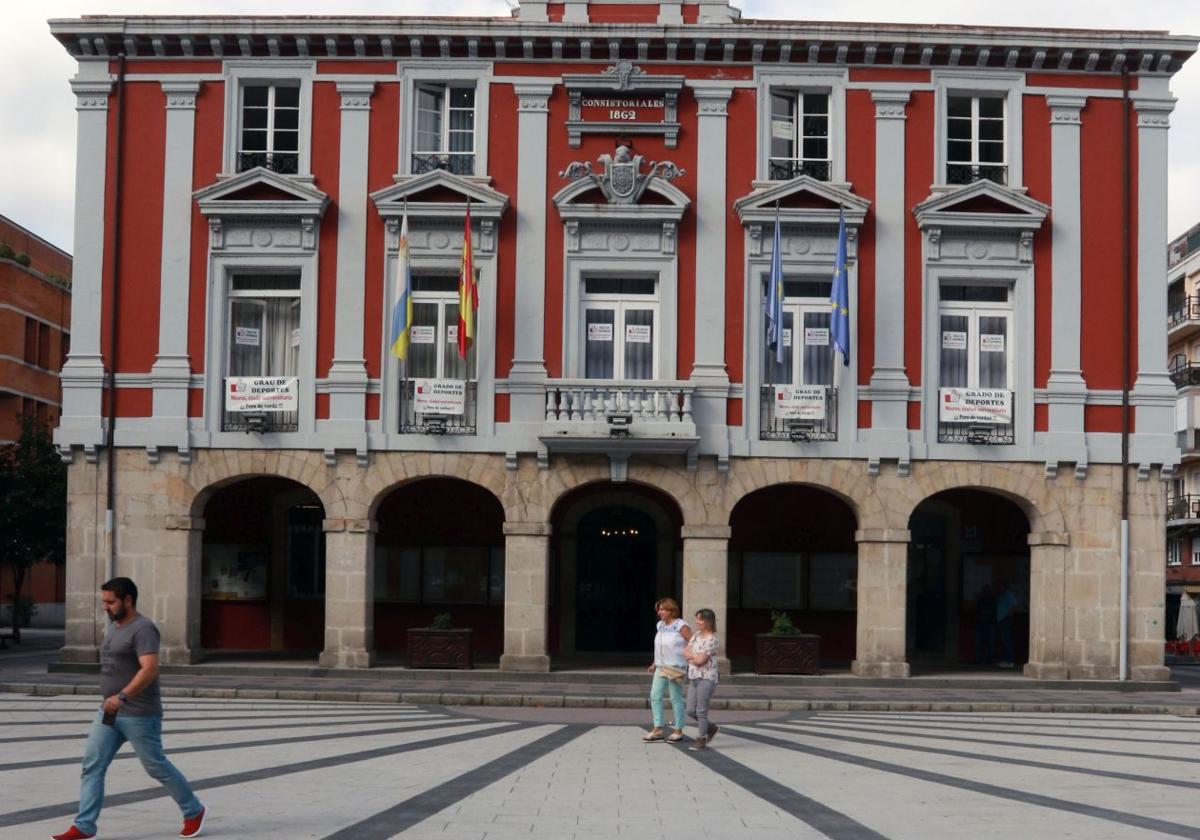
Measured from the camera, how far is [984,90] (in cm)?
3030

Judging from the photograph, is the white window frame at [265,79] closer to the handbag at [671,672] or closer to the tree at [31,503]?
the tree at [31,503]

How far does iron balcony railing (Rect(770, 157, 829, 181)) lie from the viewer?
30266mm

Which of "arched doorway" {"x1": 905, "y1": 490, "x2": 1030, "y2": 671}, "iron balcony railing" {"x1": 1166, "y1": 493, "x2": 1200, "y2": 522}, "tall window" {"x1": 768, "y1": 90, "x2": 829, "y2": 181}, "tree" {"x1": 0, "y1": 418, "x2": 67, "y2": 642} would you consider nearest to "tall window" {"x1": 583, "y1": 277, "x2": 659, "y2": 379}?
"tall window" {"x1": 768, "y1": 90, "x2": 829, "y2": 181}

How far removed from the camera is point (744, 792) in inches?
565

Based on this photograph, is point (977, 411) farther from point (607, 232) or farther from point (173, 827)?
point (173, 827)

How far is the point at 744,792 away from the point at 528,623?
15.2m

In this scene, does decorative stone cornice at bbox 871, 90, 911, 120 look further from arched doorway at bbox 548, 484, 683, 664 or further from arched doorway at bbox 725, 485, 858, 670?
arched doorway at bbox 548, 484, 683, 664

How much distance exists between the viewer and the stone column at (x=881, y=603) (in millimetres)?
29234

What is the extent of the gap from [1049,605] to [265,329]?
1499 cm

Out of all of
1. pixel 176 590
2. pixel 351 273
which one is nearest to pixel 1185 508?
pixel 351 273

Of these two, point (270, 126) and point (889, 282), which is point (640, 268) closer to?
point (889, 282)

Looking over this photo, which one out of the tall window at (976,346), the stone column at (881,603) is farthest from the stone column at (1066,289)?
the stone column at (881,603)

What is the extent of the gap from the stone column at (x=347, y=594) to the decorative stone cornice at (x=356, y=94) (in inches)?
298

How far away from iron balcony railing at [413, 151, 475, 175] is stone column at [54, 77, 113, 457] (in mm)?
5762
